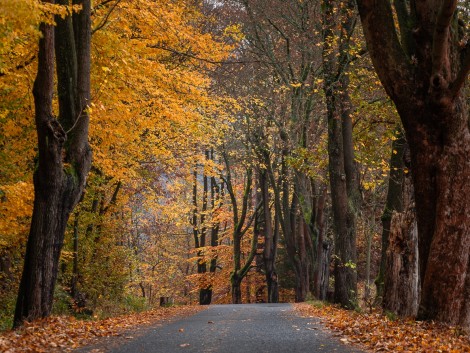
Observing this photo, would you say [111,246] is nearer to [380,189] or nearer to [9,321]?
[9,321]

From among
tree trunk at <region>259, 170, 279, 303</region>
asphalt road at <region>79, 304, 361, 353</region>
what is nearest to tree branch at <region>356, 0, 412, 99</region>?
asphalt road at <region>79, 304, 361, 353</region>

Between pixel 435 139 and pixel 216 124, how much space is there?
12.4 m

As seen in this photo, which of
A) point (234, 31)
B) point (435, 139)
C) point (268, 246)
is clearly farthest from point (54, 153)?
point (268, 246)

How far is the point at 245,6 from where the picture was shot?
23.5 meters

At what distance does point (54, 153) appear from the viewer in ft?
35.5

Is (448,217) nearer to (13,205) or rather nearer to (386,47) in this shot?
(386,47)

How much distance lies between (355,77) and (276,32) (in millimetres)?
8516

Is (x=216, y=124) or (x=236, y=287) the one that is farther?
(x=236, y=287)

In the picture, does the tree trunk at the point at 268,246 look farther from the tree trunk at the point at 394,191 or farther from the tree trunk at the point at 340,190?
the tree trunk at the point at 394,191

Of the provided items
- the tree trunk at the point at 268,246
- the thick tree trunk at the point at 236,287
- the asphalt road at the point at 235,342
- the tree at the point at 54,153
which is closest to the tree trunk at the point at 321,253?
the tree trunk at the point at 268,246

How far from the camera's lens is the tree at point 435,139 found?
882cm

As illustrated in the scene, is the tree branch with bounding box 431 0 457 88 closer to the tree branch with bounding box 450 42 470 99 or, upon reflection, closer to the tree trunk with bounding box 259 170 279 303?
the tree branch with bounding box 450 42 470 99

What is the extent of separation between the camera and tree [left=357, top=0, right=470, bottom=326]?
882 cm

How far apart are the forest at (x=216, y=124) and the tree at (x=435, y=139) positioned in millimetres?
23
